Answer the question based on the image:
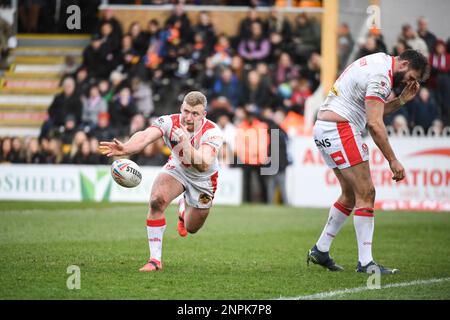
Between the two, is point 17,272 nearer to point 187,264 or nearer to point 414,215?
point 187,264

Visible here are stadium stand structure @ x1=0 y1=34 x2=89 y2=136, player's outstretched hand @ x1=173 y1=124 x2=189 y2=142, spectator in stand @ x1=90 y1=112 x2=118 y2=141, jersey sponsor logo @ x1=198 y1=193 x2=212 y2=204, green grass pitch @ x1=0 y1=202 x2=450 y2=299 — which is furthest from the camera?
stadium stand structure @ x1=0 y1=34 x2=89 y2=136

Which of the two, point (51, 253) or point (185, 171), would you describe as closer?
point (185, 171)

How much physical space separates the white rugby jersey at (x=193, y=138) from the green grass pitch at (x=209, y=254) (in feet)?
3.36

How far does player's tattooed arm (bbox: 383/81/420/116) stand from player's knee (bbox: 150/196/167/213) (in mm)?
2577

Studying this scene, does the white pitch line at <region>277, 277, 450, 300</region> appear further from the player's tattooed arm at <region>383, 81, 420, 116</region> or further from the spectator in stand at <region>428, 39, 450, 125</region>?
the spectator in stand at <region>428, 39, 450, 125</region>

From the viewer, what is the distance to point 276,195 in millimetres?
20406

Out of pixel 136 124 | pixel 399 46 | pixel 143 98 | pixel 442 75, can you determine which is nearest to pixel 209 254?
pixel 399 46

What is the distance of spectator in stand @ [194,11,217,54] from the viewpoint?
2358 centimetres

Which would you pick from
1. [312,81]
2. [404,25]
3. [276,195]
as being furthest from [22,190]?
[404,25]

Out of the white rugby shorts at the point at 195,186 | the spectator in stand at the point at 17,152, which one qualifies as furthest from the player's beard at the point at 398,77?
the spectator in stand at the point at 17,152

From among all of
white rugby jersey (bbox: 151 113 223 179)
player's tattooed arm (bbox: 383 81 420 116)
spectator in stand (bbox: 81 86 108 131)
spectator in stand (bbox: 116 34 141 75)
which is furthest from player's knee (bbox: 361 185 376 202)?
spectator in stand (bbox: 116 34 141 75)
